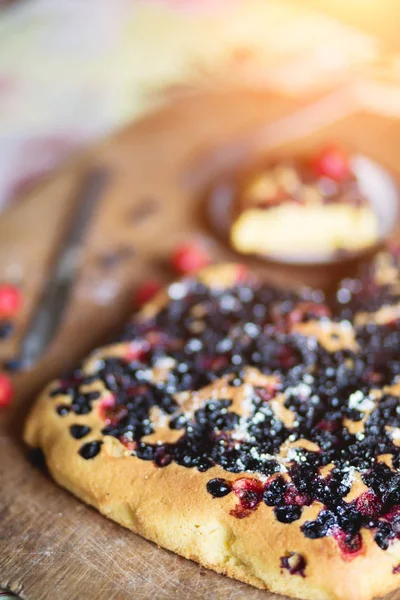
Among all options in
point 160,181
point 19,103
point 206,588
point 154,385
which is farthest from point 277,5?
point 206,588

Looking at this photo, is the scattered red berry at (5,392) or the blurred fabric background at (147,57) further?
the blurred fabric background at (147,57)

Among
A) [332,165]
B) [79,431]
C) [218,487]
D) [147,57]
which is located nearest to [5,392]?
[79,431]

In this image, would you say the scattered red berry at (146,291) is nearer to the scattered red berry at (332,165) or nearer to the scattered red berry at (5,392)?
the scattered red berry at (5,392)

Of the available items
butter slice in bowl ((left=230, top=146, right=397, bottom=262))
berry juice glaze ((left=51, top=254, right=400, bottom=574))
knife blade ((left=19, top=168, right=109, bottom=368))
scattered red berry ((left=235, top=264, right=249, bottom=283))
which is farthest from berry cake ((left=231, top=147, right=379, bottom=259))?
knife blade ((left=19, top=168, right=109, bottom=368))

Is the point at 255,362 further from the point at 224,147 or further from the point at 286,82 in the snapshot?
the point at 286,82

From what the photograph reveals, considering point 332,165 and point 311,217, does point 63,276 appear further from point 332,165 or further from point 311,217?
point 332,165

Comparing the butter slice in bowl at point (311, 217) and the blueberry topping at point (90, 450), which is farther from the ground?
the blueberry topping at point (90, 450)

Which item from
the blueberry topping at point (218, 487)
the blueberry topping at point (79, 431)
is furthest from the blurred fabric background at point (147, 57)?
the blueberry topping at point (218, 487)
